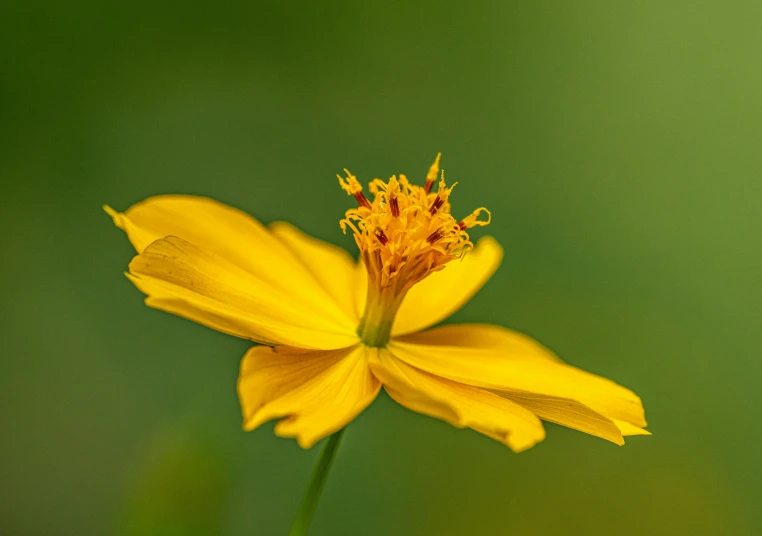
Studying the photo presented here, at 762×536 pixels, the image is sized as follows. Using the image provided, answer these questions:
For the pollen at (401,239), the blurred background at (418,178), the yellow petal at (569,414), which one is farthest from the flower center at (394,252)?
the blurred background at (418,178)

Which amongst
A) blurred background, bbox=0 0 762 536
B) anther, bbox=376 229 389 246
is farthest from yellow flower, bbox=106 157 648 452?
blurred background, bbox=0 0 762 536

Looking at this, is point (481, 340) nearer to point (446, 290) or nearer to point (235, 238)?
point (446, 290)

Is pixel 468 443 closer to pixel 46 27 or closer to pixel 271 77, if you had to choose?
pixel 271 77

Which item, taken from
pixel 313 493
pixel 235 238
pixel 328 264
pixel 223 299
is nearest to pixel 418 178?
pixel 328 264

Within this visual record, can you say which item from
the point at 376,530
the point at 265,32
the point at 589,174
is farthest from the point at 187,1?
the point at 376,530

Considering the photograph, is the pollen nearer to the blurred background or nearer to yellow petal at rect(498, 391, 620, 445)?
yellow petal at rect(498, 391, 620, 445)

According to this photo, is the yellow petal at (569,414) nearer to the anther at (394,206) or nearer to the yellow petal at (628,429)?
the yellow petal at (628,429)
